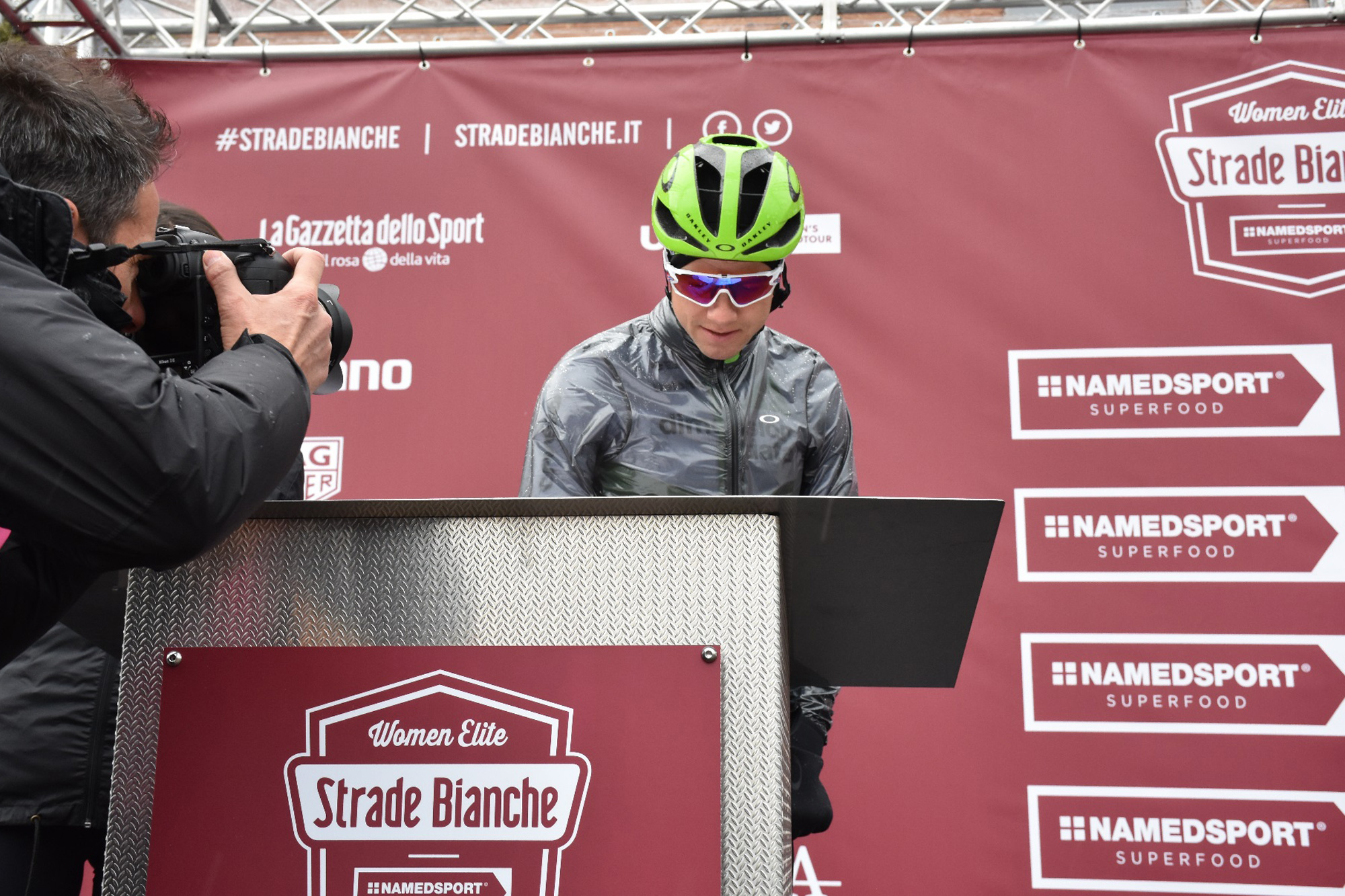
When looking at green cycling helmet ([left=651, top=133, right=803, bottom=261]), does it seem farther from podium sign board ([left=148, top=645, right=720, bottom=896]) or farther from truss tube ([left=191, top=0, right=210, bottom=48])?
truss tube ([left=191, top=0, right=210, bottom=48])

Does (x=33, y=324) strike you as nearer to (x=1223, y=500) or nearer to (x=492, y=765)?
(x=492, y=765)

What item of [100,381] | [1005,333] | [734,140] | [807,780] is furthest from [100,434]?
[1005,333]

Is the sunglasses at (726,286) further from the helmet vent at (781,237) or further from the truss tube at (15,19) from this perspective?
the truss tube at (15,19)

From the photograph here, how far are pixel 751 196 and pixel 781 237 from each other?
0.26ft

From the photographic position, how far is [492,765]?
2.99 ft

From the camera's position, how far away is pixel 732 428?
71.8 inches

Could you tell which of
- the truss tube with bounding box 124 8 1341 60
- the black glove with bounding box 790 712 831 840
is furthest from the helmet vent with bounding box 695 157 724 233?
the truss tube with bounding box 124 8 1341 60

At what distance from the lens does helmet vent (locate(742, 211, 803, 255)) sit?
1827 mm

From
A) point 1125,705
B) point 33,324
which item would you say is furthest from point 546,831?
point 1125,705

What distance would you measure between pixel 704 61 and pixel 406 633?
2830 mm

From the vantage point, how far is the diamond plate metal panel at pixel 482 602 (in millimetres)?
935

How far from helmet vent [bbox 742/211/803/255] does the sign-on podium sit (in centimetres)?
91

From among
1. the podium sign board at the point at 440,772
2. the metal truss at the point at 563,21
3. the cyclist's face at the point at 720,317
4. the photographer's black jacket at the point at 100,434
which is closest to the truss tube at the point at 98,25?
the metal truss at the point at 563,21

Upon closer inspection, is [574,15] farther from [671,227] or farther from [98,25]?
[671,227]
